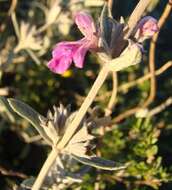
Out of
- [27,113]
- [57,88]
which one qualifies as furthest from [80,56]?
[57,88]

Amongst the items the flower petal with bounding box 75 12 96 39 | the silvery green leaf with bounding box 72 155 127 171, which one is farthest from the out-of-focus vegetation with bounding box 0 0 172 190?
the flower petal with bounding box 75 12 96 39

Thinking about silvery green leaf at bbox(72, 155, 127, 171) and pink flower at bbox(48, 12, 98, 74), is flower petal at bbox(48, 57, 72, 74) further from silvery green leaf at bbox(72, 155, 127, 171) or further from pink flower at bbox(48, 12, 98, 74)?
silvery green leaf at bbox(72, 155, 127, 171)

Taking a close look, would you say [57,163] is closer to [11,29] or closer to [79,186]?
[79,186]

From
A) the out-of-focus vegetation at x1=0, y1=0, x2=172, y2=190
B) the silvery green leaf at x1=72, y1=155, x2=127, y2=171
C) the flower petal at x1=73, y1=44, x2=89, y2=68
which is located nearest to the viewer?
the flower petal at x1=73, y1=44, x2=89, y2=68

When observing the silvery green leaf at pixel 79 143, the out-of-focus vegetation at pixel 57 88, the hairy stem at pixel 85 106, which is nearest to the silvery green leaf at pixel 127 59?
the hairy stem at pixel 85 106

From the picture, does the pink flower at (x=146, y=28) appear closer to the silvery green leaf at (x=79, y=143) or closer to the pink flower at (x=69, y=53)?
the pink flower at (x=69, y=53)

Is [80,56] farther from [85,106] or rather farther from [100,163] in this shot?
[100,163]

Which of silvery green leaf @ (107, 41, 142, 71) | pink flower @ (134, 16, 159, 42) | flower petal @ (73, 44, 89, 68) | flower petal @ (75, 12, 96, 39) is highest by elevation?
flower petal @ (75, 12, 96, 39)
